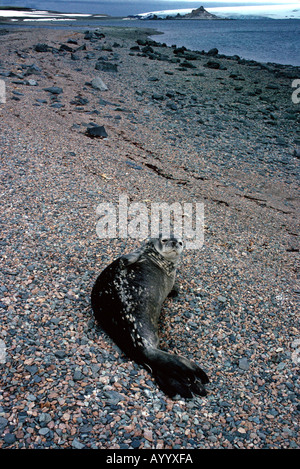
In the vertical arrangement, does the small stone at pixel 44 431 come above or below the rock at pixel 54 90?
below

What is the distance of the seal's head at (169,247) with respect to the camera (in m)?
4.96

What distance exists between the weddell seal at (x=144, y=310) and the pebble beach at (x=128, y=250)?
0.48 ft

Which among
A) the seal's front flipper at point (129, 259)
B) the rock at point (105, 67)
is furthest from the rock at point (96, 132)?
the rock at point (105, 67)

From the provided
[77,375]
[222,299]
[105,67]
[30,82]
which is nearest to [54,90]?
[30,82]

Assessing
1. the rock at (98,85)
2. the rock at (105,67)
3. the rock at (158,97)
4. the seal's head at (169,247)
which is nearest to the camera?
the seal's head at (169,247)

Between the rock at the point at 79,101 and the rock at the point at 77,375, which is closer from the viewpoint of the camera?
the rock at the point at 77,375

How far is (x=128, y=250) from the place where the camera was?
19.7 feet

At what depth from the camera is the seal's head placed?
4.96 meters

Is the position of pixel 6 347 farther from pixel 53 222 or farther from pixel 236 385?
pixel 53 222

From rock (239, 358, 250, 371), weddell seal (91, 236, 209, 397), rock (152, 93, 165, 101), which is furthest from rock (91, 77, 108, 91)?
rock (239, 358, 250, 371)

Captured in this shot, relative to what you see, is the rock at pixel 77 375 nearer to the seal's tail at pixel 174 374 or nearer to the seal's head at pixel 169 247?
the seal's tail at pixel 174 374

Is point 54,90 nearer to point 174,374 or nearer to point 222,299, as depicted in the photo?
point 222,299
